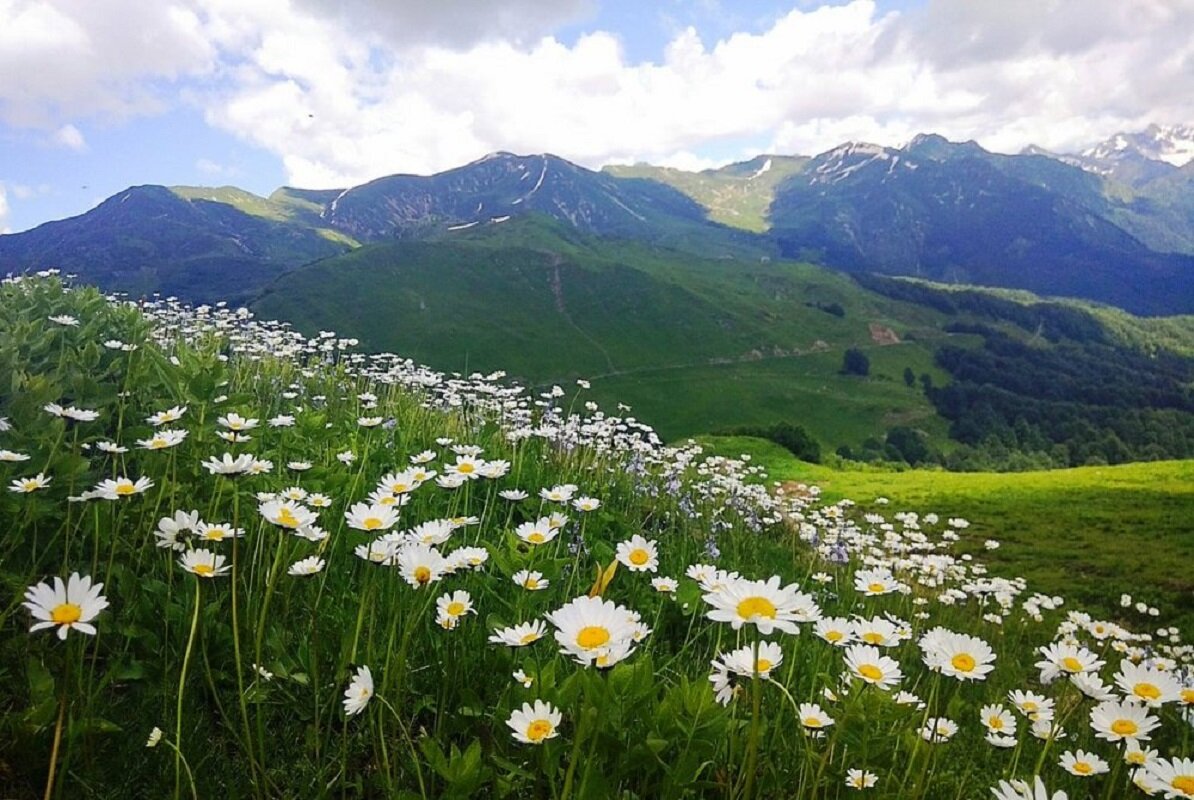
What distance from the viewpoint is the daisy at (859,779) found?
2.53 meters

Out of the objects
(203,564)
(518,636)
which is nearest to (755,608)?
(518,636)

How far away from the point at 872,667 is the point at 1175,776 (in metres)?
0.91

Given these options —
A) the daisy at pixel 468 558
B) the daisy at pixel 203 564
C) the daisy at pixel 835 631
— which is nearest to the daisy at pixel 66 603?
the daisy at pixel 203 564

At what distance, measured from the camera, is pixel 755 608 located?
2.12 metres

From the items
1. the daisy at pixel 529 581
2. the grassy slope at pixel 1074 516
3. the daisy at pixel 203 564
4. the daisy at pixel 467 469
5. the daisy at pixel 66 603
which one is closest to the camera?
the daisy at pixel 66 603

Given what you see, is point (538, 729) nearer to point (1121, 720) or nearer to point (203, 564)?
point (203, 564)

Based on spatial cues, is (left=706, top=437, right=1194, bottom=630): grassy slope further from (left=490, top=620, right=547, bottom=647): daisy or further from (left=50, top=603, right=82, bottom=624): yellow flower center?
(left=50, top=603, right=82, bottom=624): yellow flower center

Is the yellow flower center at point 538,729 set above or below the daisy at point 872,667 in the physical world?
below

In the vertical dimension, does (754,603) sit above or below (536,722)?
above

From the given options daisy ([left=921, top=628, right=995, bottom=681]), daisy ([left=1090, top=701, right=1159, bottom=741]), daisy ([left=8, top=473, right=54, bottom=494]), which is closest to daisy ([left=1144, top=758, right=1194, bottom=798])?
daisy ([left=1090, top=701, right=1159, bottom=741])

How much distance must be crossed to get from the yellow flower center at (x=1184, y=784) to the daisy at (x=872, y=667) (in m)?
0.80

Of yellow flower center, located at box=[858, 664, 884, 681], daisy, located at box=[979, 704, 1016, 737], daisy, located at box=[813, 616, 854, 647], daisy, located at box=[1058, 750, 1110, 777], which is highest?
daisy, located at box=[813, 616, 854, 647]

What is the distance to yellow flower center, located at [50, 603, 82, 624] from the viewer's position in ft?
6.11

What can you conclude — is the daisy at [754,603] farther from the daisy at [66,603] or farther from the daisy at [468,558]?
the daisy at [66,603]
